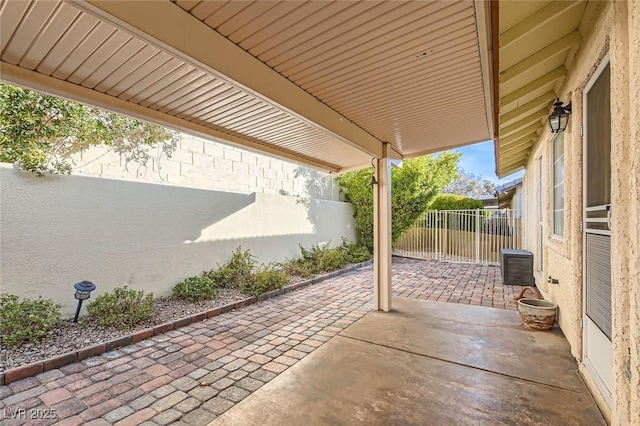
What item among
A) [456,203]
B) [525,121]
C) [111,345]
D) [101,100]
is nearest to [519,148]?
[525,121]

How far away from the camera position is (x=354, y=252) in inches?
411

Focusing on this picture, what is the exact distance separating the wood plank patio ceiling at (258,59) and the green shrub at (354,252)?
21.9 feet

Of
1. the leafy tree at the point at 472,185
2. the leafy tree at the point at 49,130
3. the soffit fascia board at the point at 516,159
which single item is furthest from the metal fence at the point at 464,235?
the leafy tree at the point at 472,185

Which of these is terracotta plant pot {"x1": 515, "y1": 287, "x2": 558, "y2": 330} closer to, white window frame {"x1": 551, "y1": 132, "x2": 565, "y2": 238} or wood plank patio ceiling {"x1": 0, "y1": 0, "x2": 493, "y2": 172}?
white window frame {"x1": 551, "y1": 132, "x2": 565, "y2": 238}

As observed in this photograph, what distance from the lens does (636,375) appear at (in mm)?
1635

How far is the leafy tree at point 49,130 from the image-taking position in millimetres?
3641

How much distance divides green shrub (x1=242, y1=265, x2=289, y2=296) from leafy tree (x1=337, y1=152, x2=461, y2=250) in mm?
5599

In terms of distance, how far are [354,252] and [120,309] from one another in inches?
293

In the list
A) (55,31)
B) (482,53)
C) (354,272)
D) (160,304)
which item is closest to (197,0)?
(55,31)

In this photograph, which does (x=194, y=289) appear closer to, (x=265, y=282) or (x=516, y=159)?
(x=265, y=282)

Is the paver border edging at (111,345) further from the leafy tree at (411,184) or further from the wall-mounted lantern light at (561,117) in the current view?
the leafy tree at (411,184)

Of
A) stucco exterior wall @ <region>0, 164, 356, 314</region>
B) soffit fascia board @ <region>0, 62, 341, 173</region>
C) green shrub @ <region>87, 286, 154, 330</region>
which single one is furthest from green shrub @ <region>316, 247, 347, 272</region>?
green shrub @ <region>87, 286, 154, 330</region>

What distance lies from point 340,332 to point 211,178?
Result: 423cm

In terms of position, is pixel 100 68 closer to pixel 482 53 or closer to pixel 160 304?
pixel 482 53
